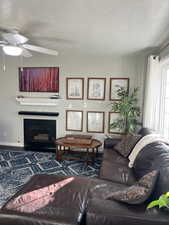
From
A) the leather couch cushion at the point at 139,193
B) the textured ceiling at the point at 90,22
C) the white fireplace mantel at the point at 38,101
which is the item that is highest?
the textured ceiling at the point at 90,22

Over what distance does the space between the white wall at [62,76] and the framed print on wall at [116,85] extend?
10cm

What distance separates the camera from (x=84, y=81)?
4.59 metres

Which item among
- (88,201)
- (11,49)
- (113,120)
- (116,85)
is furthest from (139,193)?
(116,85)

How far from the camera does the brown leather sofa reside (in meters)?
1.39

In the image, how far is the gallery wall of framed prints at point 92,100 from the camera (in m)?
4.52

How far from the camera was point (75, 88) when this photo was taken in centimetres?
464

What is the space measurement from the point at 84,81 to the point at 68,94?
531mm

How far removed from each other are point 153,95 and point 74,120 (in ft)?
6.65

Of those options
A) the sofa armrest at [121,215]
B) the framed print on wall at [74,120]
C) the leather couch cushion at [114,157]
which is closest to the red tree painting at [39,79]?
the framed print on wall at [74,120]

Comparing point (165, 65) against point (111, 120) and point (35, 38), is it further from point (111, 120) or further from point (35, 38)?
point (35, 38)

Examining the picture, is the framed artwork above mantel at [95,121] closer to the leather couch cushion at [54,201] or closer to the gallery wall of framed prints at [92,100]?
the gallery wall of framed prints at [92,100]

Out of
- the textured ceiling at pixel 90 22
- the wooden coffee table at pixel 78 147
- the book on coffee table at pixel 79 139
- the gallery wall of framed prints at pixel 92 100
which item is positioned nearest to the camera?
the textured ceiling at pixel 90 22

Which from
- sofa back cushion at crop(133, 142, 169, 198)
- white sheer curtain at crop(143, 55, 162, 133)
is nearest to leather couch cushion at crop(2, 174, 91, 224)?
sofa back cushion at crop(133, 142, 169, 198)

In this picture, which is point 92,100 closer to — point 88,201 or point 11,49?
point 11,49
